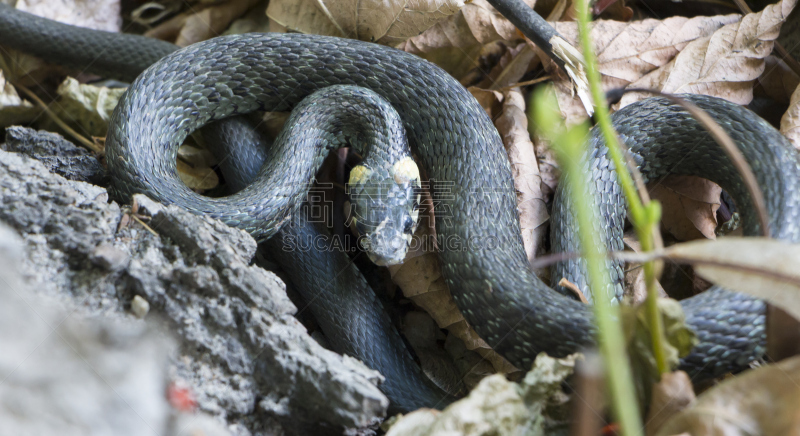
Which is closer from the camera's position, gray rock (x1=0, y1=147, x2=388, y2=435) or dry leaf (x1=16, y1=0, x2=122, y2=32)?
gray rock (x1=0, y1=147, x2=388, y2=435)

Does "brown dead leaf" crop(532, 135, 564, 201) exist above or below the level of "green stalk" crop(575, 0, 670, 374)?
below

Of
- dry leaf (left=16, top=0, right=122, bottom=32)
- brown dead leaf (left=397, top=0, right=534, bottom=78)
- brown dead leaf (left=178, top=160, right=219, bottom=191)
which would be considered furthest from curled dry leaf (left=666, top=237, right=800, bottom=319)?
dry leaf (left=16, top=0, right=122, bottom=32)

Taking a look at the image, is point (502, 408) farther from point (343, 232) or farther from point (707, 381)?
point (343, 232)

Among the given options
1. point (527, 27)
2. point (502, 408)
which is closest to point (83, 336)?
point (502, 408)

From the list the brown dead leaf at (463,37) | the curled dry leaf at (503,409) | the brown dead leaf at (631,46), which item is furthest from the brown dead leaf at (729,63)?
the curled dry leaf at (503,409)

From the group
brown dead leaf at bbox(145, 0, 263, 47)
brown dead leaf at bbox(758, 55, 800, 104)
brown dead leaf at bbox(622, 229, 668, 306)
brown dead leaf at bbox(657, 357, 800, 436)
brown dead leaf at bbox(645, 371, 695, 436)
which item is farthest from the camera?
brown dead leaf at bbox(145, 0, 263, 47)

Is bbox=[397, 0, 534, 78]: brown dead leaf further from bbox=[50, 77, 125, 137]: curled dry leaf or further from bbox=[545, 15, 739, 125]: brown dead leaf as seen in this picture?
bbox=[50, 77, 125, 137]: curled dry leaf
